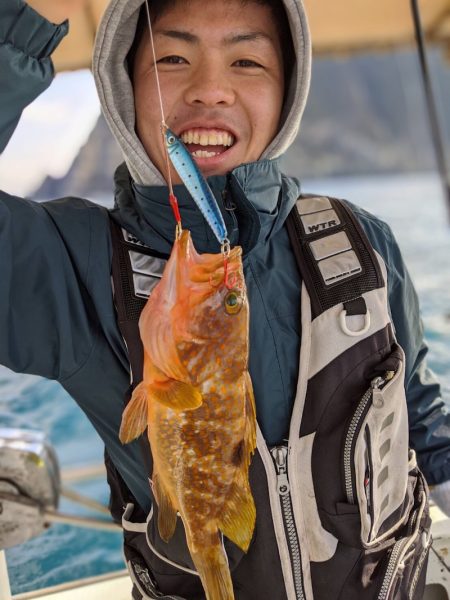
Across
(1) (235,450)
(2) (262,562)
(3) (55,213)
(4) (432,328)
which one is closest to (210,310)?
(1) (235,450)

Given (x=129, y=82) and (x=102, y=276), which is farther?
(x=129, y=82)

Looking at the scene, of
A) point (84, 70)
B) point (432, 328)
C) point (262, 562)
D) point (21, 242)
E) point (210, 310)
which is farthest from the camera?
point (432, 328)

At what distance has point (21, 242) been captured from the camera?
4.93 feet

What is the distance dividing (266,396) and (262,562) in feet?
1.47

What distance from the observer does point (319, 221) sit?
183 centimetres

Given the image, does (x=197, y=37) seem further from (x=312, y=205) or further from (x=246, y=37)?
(x=312, y=205)

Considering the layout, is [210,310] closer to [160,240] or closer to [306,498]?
[160,240]

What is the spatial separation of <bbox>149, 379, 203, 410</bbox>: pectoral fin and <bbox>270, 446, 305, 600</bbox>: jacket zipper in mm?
486

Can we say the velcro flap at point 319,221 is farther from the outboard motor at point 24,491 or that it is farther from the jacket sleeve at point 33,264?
the outboard motor at point 24,491

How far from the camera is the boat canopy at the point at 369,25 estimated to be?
3.68 meters

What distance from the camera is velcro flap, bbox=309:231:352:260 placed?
174 cm

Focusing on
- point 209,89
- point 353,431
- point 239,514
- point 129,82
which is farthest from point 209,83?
point 239,514

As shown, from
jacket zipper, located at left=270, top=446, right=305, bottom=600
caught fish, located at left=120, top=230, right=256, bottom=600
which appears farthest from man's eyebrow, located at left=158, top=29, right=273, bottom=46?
jacket zipper, located at left=270, top=446, right=305, bottom=600

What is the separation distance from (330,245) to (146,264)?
551 millimetres
